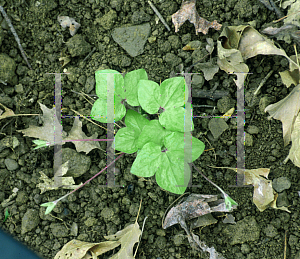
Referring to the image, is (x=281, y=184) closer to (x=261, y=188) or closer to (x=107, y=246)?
(x=261, y=188)

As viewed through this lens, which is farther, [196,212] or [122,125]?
[122,125]

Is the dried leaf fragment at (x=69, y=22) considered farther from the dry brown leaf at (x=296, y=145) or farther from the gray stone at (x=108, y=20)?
the dry brown leaf at (x=296, y=145)

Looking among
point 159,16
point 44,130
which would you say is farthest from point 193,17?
point 44,130

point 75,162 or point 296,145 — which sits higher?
point 296,145

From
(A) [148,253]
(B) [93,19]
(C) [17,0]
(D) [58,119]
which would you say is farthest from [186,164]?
(C) [17,0]

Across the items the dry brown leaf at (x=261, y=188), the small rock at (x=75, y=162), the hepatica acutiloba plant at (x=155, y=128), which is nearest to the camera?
the hepatica acutiloba plant at (x=155, y=128)

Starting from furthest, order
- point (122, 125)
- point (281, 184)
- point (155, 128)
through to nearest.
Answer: point (122, 125) < point (281, 184) < point (155, 128)

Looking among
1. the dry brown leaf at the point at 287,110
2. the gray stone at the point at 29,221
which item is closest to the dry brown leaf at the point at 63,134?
the gray stone at the point at 29,221
